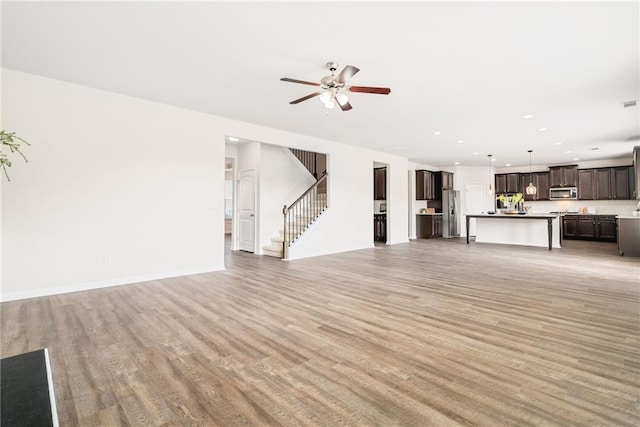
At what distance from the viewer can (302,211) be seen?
839cm

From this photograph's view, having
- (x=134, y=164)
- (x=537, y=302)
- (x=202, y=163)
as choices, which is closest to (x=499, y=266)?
(x=537, y=302)

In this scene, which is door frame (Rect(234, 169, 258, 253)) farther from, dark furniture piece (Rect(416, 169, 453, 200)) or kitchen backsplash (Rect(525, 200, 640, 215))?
kitchen backsplash (Rect(525, 200, 640, 215))

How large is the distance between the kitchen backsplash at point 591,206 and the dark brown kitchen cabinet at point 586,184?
1.19 feet

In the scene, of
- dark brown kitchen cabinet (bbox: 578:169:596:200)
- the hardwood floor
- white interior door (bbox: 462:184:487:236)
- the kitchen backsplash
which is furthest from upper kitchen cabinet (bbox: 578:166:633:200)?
the hardwood floor

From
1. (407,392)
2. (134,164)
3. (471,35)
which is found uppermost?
(471,35)

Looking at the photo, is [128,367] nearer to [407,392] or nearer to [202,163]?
[407,392]

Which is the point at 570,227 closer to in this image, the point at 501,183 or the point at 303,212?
the point at 501,183

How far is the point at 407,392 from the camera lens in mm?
1921

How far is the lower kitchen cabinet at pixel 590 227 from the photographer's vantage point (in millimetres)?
10457

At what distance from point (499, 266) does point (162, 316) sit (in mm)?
5949

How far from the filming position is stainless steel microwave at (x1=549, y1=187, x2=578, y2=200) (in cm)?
1135

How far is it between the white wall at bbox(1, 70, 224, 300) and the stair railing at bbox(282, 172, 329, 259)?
210 cm

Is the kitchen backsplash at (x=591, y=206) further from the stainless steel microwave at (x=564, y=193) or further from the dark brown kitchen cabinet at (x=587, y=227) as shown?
the dark brown kitchen cabinet at (x=587, y=227)

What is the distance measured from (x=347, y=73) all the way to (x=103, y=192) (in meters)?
3.92
